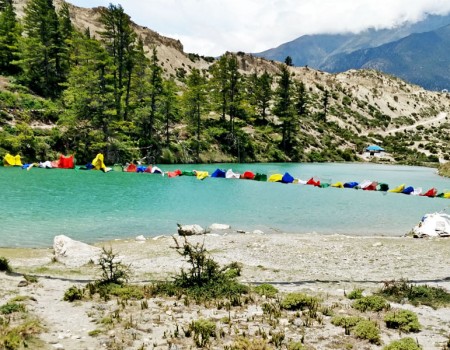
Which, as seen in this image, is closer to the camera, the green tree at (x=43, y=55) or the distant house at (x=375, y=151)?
the green tree at (x=43, y=55)

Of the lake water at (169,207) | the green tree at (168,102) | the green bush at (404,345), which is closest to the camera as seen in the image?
the green bush at (404,345)

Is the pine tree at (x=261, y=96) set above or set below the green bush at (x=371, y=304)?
above

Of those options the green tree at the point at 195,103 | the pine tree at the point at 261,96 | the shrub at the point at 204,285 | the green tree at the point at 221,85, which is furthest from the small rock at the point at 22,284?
the pine tree at the point at 261,96

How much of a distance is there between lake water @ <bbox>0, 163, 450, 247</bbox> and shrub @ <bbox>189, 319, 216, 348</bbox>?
1236 cm

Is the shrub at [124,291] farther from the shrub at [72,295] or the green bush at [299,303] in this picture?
the green bush at [299,303]

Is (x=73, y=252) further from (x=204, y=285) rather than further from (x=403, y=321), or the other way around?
(x=403, y=321)

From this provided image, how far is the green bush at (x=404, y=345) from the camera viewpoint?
28.3 ft

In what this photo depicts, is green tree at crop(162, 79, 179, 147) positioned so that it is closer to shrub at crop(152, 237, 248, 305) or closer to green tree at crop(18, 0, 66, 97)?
green tree at crop(18, 0, 66, 97)

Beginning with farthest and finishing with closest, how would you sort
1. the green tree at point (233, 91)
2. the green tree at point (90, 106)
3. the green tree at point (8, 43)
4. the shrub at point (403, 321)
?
1. the green tree at point (233, 91)
2. the green tree at point (8, 43)
3. the green tree at point (90, 106)
4. the shrub at point (403, 321)

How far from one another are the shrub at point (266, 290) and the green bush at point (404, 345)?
155 inches

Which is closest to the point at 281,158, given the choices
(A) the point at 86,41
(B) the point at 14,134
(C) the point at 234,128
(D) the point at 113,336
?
(C) the point at 234,128

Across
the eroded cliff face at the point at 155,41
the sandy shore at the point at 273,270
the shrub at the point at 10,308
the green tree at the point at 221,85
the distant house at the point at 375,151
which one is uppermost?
the eroded cliff face at the point at 155,41

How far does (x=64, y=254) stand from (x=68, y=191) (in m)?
18.8

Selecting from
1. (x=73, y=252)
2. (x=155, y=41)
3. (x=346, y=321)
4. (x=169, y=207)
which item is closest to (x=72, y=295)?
(x=73, y=252)
